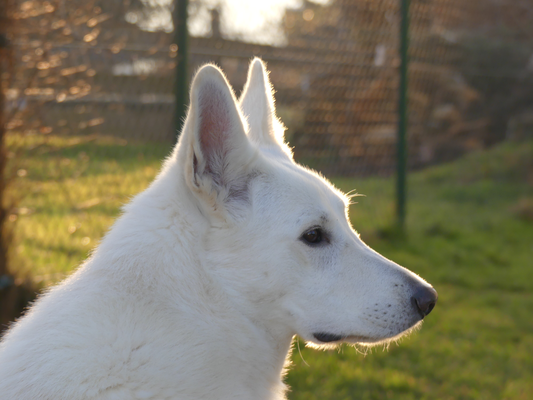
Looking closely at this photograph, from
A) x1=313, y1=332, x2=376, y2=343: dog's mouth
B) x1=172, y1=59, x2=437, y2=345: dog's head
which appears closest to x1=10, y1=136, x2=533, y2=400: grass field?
x1=313, y1=332, x2=376, y2=343: dog's mouth

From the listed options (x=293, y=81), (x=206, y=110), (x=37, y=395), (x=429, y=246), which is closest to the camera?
(x=37, y=395)

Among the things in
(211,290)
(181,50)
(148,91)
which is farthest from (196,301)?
(181,50)

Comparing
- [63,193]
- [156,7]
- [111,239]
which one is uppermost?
[156,7]

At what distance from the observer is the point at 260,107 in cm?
262

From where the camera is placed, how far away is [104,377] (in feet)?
5.57

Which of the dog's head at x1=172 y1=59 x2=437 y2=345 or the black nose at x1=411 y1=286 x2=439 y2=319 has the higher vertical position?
the dog's head at x1=172 y1=59 x2=437 y2=345

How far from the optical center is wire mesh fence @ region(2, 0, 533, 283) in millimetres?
3838

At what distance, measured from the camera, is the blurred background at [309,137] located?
12.5 feet

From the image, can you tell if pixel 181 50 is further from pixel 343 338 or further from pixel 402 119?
pixel 402 119

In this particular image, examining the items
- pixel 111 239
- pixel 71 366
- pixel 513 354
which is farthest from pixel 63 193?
pixel 513 354

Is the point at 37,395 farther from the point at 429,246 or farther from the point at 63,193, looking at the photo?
the point at 429,246

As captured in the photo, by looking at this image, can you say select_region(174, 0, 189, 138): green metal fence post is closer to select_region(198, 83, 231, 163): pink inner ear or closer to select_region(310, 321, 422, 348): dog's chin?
select_region(198, 83, 231, 163): pink inner ear

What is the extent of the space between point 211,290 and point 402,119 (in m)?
5.35

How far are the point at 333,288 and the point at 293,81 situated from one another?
13.2ft
